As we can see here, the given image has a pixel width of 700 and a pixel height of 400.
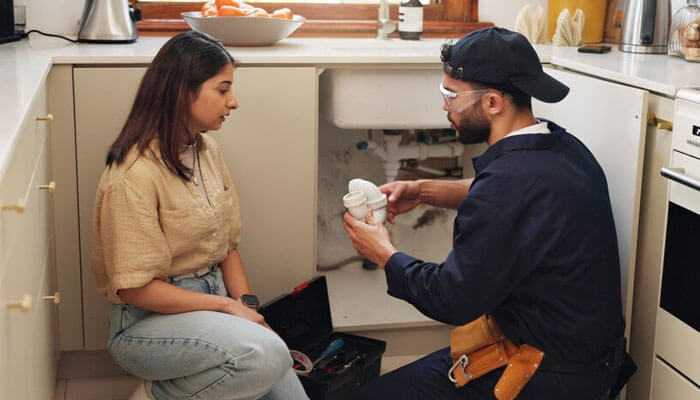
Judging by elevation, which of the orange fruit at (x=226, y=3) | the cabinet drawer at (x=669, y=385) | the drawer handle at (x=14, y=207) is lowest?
the cabinet drawer at (x=669, y=385)

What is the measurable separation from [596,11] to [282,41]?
105 cm

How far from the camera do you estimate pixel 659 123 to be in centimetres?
230

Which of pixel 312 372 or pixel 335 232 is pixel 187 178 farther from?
pixel 335 232

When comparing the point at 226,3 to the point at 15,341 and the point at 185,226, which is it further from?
the point at 15,341

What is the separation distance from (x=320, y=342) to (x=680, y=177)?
1200 mm

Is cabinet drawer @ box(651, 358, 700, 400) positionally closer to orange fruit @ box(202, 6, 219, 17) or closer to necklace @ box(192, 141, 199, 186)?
necklace @ box(192, 141, 199, 186)

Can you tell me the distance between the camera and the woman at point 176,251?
2.30 metres

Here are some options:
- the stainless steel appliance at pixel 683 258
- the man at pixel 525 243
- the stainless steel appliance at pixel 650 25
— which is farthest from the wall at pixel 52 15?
the stainless steel appliance at pixel 683 258

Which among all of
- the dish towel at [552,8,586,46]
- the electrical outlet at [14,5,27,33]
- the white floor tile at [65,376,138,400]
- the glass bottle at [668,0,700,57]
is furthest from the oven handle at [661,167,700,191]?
the electrical outlet at [14,5,27,33]

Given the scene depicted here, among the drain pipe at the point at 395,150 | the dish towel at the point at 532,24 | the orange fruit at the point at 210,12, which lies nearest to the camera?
the orange fruit at the point at 210,12

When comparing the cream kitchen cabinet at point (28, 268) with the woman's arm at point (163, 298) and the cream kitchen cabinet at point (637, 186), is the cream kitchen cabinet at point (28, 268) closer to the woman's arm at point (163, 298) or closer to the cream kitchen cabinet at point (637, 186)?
the woman's arm at point (163, 298)

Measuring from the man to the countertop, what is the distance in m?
0.42

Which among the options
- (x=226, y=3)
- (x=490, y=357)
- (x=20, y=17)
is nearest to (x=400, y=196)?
(x=490, y=357)

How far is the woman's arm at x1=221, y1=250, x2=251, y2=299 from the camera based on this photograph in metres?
2.62
